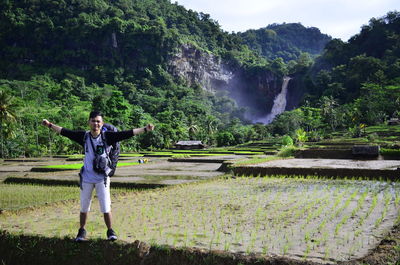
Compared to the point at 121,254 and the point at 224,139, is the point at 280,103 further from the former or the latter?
the point at 121,254

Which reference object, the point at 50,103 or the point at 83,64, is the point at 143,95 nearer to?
the point at 83,64

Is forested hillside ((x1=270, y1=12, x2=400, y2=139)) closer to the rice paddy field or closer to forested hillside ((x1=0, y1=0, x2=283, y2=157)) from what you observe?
forested hillside ((x1=0, y1=0, x2=283, y2=157))

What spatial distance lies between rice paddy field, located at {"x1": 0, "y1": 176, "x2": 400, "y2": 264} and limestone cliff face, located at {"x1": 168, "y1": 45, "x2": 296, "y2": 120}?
101369mm

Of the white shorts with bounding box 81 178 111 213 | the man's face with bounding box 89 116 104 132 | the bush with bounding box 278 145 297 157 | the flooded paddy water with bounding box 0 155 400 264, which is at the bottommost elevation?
the bush with bounding box 278 145 297 157

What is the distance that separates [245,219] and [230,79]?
125m

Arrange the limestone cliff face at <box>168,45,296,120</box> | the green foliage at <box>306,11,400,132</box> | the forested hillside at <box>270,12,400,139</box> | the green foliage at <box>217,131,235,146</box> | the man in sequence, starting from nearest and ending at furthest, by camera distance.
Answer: the man → the forested hillside at <box>270,12,400,139</box> → the green foliage at <box>306,11,400,132</box> → the green foliage at <box>217,131,235,146</box> → the limestone cliff face at <box>168,45,296,120</box>

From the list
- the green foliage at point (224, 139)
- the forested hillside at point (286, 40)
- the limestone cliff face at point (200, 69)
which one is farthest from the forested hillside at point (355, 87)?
the forested hillside at point (286, 40)

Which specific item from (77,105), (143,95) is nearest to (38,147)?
(77,105)

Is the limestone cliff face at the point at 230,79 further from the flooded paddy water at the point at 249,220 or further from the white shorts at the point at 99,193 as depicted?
the white shorts at the point at 99,193

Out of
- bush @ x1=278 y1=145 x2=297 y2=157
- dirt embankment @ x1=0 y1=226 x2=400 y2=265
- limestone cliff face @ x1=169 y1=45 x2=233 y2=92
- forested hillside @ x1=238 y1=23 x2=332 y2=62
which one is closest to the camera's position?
dirt embankment @ x1=0 y1=226 x2=400 y2=265

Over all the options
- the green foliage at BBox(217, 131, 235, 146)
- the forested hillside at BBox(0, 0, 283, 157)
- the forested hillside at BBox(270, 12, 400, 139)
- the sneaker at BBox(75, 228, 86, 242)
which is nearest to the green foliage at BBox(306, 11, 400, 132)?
the forested hillside at BBox(270, 12, 400, 139)

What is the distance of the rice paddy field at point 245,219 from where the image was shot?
189 inches

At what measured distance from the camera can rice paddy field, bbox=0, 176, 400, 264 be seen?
4.79m

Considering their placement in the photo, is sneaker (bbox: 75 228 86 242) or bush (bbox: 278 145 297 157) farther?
bush (bbox: 278 145 297 157)
